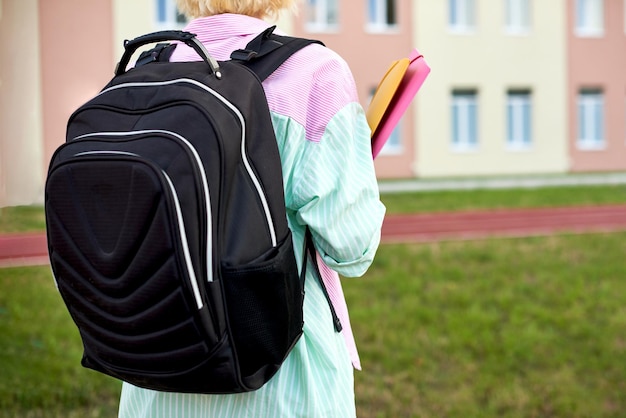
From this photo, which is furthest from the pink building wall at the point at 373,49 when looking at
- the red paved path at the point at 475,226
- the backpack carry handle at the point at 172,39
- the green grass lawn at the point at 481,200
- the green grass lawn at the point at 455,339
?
the backpack carry handle at the point at 172,39

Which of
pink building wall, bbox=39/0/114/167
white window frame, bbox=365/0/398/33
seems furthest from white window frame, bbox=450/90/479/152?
pink building wall, bbox=39/0/114/167

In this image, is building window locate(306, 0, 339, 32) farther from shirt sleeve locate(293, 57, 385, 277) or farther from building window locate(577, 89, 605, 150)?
shirt sleeve locate(293, 57, 385, 277)

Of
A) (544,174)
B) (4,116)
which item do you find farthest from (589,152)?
(4,116)

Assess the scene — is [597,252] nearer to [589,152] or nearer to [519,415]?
[519,415]

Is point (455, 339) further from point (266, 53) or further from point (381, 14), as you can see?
point (381, 14)

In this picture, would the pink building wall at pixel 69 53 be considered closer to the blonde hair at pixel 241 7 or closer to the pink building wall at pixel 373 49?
the pink building wall at pixel 373 49

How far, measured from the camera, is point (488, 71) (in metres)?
17.0

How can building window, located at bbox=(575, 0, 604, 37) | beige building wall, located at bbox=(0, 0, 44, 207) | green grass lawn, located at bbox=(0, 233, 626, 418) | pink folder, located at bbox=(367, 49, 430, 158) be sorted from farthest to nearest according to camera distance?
1. building window, located at bbox=(575, 0, 604, 37)
2. green grass lawn, located at bbox=(0, 233, 626, 418)
3. beige building wall, located at bbox=(0, 0, 44, 207)
4. pink folder, located at bbox=(367, 49, 430, 158)

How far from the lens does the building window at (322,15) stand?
52.0ft

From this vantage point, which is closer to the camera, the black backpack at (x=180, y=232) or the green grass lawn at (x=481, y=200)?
the black backpack at (x=180, y=232)

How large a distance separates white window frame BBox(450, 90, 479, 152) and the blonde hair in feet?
51.5

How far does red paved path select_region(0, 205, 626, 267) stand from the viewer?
24.7ft

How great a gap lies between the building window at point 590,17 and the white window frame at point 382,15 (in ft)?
14.3

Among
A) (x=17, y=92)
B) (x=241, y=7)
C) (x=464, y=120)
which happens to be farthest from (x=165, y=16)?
(x=241, y=7)
